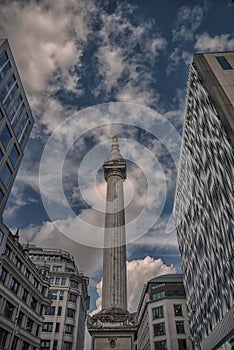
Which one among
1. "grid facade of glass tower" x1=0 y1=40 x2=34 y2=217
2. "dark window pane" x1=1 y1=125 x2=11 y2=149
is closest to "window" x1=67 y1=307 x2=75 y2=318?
"grid facade of glass tower" x1=0 y1=40 x2=34 y2=217

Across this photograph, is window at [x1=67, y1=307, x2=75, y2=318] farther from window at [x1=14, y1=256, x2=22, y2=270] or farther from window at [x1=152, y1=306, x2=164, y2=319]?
window at [x1=14, y1=256, x2=22, y2=270]

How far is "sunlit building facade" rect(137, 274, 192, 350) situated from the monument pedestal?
580 inches

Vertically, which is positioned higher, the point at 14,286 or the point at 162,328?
the point at 162,328

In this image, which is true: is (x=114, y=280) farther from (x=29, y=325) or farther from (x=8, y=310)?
(x=8, y=310)

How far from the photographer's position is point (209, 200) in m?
38.0

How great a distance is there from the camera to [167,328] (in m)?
58.9

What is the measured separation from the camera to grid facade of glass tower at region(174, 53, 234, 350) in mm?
31359

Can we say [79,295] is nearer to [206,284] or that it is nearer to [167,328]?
[167,328]

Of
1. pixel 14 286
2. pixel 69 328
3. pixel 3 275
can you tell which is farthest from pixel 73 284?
pixel 3 275

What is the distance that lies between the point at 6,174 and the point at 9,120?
7150 millimetres

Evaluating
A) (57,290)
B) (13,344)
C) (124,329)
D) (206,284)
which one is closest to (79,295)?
(57,290)

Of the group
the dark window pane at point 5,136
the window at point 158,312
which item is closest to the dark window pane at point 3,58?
the dark window pane at point 5,136

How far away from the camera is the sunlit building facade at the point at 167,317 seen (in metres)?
57.6

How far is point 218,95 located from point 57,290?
6598 centimetres
